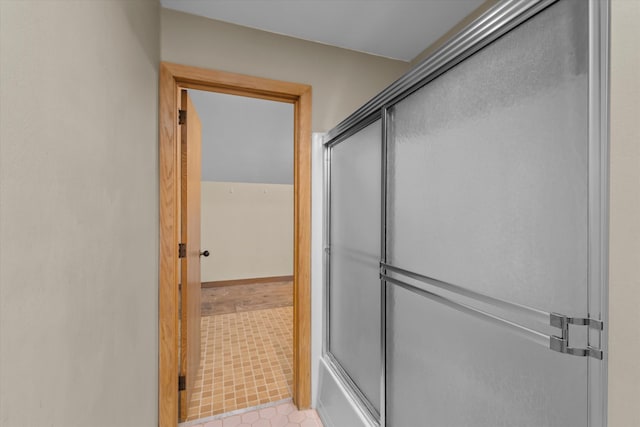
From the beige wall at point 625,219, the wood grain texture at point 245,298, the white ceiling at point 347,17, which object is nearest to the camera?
the beige wall at point 625,219

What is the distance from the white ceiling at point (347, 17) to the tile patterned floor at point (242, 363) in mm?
2337

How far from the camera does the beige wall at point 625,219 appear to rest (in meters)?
0.44

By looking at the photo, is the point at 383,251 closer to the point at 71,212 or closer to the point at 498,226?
the point at 498,226

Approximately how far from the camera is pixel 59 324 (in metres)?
0.63

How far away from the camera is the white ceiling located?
1530 millimetres

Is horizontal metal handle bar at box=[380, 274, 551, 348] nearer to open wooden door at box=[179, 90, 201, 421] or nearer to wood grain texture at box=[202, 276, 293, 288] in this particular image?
open wooden door at box=[179, 90, 201, 421]

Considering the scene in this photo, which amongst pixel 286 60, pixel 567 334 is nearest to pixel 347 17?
pixel 286 60

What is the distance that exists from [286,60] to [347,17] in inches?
16.9

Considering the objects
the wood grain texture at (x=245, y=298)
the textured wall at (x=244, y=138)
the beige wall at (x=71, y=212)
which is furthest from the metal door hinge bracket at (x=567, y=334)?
the wood grain texture at (x=245, y=298)

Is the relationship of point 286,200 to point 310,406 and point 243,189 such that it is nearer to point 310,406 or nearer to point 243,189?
point 243,189

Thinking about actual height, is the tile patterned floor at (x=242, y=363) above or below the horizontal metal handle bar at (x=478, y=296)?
below

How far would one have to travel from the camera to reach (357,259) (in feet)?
4.79

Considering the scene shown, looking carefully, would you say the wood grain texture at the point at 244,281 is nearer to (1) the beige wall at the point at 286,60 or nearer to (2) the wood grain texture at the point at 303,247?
(2) the wood grain texture at the point at 303,247

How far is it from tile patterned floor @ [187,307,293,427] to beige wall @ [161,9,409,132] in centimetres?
180
